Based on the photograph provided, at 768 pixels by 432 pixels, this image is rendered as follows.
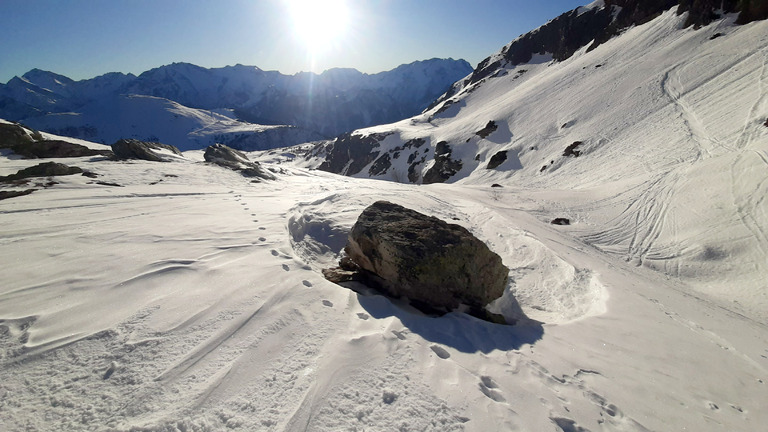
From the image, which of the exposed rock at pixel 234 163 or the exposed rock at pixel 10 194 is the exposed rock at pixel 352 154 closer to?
the exposed rock at pixel 234 163

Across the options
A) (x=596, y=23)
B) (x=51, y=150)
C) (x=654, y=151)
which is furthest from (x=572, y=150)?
(x=596, y=23)

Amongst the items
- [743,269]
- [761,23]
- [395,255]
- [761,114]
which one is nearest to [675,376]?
[395,255]

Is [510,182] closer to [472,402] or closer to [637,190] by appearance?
[637,190]

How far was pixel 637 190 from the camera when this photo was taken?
1697 cm

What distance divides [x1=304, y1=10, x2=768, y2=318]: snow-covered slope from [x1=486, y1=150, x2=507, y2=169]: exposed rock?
163 millimetres

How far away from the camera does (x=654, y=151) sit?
2120cm

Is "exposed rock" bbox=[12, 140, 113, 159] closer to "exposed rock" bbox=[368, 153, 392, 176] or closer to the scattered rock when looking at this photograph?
the scattered rock

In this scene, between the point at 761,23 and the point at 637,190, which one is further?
the point at 761,23

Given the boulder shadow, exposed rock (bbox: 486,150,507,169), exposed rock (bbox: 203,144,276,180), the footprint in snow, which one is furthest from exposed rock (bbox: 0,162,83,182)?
exposed rock (bbox: 486,150,507,169)

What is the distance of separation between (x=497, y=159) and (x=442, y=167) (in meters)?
9.72

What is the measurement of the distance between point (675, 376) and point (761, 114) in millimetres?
22164

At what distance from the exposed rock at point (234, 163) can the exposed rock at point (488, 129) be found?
3286 cm

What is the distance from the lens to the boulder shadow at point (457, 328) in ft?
16.3

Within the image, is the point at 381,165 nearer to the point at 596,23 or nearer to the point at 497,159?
the point at 497,159
